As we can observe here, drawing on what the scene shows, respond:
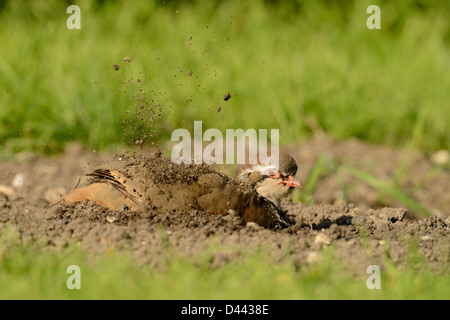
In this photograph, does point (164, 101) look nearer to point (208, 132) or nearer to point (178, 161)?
point (208, 132)

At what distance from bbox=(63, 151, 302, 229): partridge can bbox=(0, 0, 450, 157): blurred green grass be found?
69.9 inches

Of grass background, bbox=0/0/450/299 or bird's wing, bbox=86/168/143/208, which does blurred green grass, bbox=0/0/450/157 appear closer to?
grass background, bbox=0/0/450/299

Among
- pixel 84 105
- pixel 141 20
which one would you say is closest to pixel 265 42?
pixel 141 20

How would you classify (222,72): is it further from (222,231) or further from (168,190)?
(222,231)

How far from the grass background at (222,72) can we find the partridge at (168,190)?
2.53 feet

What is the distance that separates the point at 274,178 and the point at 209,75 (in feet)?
8.56

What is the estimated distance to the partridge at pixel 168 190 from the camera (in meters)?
3.89

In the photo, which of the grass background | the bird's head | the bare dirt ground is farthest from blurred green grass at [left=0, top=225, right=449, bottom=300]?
the bird's head

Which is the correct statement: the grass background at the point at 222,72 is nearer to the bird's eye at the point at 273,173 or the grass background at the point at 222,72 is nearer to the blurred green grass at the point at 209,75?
the blurred green grass at the point at 209,75

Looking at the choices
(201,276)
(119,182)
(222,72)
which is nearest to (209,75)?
(222,72)

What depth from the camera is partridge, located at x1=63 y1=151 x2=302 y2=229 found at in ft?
12.8

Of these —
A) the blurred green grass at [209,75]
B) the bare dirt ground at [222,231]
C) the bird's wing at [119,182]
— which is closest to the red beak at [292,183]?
the bare dirt ground at [222,231]

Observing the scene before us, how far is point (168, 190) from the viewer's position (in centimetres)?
391
